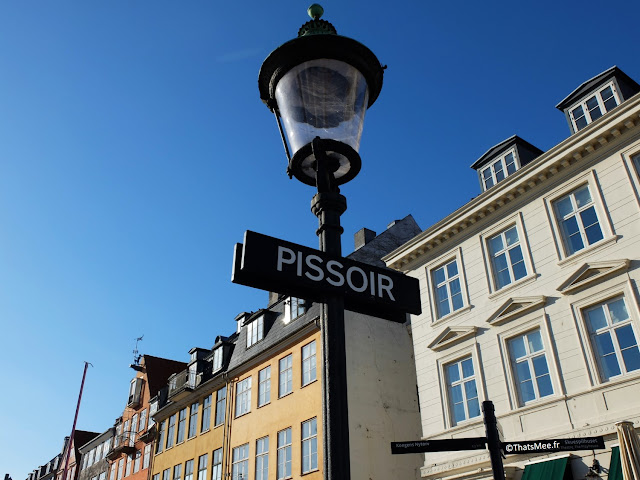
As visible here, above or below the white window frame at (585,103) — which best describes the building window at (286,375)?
below

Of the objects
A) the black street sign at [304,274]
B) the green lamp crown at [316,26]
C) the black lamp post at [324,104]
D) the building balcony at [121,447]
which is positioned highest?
the building balcony at [121,447]

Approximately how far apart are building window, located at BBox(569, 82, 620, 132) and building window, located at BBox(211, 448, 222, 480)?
69.9 feet

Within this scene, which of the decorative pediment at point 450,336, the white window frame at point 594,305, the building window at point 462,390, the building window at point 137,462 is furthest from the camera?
the building window at point 137,462

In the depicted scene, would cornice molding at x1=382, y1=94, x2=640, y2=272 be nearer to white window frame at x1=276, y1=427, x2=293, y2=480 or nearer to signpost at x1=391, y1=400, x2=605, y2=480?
white window frame at x1=276, y1=427, x2=293, y2=480

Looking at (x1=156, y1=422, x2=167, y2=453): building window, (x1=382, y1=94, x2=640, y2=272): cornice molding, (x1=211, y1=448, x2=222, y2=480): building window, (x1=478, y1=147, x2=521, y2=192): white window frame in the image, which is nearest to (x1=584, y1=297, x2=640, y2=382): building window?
(x1=382, y1=94, x2=640, y2=272): cornice molding

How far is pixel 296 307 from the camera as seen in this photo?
88.6ft

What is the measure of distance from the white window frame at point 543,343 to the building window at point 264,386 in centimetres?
1288

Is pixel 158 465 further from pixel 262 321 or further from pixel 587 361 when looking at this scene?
pixel 587 361

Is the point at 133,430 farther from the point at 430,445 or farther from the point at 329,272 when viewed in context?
the point at 329,272

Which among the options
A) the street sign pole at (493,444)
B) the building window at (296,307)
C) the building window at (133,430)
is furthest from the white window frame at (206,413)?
the street sign pole at (493,444)

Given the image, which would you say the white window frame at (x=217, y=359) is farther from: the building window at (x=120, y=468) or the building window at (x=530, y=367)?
the building window at (x=530, y=367)

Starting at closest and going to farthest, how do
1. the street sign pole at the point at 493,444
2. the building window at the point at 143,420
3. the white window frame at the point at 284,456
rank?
the street sign pole at the point at 493,444
the white window frame at the point at 284,456
the building window at the point at 143,420

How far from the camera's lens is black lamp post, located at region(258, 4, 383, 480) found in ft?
A: 11.9

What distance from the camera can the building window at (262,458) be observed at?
25.4 metres
